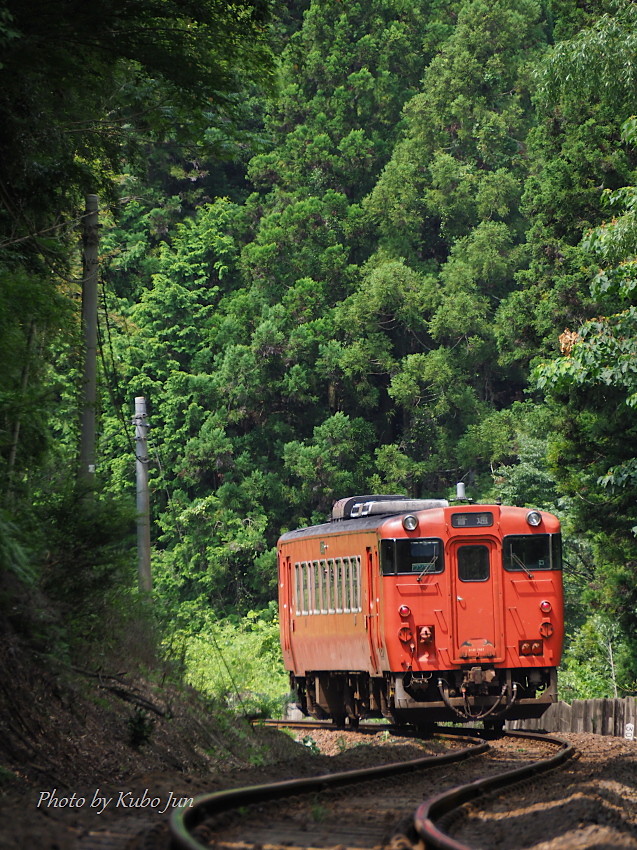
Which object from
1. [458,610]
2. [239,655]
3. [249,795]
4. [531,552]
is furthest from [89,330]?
[239,655]

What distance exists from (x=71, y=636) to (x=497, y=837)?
19.2 ft

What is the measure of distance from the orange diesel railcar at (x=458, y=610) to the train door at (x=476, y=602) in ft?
0.04

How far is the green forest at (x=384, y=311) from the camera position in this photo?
29.2 metres

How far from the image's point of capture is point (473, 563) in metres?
18.3

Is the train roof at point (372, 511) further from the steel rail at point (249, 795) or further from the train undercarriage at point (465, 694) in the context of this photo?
the steel rail at point (249, 795)

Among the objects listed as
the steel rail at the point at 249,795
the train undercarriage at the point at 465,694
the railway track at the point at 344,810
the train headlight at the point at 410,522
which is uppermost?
the train headlight at the point at 410,522

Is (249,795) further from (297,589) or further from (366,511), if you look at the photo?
(297,589)

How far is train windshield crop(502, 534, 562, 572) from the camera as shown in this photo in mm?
18375

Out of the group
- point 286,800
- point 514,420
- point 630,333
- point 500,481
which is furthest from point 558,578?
point 514,420

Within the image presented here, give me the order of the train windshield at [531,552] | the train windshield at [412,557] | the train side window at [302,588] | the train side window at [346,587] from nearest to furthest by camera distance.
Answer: the train windshield at [412,557], the train windshield at [531,552], the train side window at [346,587], the train side window at [302,588]

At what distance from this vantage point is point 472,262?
5150 cm

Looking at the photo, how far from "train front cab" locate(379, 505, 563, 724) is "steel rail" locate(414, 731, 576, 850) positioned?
6.83 ft

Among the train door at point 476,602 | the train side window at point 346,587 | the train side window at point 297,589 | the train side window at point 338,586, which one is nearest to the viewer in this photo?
the train door at point 476,602

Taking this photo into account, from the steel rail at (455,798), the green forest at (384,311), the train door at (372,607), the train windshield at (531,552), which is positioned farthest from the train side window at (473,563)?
the green forest at (384,311)
